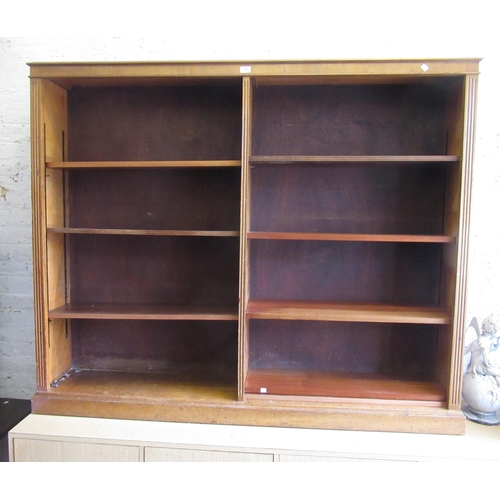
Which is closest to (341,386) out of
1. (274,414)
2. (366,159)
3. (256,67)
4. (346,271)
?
(274,414)

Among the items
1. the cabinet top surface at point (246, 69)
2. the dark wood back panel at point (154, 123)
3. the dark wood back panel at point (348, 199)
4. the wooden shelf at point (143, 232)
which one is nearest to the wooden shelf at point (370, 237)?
the wooden shelf at point (143, 232)

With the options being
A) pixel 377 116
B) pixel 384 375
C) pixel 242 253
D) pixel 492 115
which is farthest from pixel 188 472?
pixel 492 115

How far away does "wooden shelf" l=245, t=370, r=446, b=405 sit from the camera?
163 cm

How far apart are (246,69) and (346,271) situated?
3.24 ft

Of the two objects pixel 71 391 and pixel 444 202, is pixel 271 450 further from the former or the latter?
pixel 444 202

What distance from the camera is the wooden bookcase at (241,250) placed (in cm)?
162

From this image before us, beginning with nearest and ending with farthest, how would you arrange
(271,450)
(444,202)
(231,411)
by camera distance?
(271,450), (231,411), (444,202)

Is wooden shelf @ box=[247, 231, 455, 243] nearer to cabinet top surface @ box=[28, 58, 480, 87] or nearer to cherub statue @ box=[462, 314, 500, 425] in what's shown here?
cherub statue @ box=[462, 314, 500, 425]

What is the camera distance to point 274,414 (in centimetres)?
158

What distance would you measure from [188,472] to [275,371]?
0.64 metres

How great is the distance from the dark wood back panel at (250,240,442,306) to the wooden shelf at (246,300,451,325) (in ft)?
0.30

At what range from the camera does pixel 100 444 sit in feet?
5.00

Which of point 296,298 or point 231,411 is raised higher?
point 296,298

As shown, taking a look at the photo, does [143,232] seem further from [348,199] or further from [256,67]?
[348,199]
